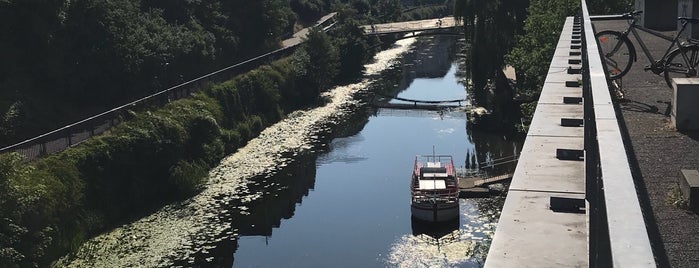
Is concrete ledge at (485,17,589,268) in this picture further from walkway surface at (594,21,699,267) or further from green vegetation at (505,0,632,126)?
green vegetation at (505,0,632,126)

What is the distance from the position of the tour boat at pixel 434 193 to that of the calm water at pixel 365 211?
53 centimetres

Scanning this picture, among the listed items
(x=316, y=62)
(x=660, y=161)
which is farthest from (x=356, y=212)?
(x=316, y=62)

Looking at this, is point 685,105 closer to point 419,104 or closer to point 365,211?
point 365,211

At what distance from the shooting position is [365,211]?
97.8ft

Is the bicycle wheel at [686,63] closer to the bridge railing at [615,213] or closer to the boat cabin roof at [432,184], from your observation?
the bridge railing at [615,213]

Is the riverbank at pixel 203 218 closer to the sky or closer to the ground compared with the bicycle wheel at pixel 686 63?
closer to the ground

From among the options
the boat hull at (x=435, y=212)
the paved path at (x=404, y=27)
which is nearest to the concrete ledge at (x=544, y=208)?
the boat hull at (x=435, y=212)

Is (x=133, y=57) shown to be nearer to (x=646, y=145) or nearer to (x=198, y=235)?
(x=198, y=235)

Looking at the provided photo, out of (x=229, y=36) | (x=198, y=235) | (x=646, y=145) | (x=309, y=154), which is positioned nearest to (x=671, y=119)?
(x=646, y=145)

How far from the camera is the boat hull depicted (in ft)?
92.1

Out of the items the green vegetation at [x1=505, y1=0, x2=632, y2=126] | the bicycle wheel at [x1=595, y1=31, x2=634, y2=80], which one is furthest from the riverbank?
the bicycle wheel at [x1=595, y1=31, x2=634, y2=80]

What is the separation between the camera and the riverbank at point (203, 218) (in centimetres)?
2431

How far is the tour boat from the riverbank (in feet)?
25.7

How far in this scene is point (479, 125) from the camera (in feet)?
149
